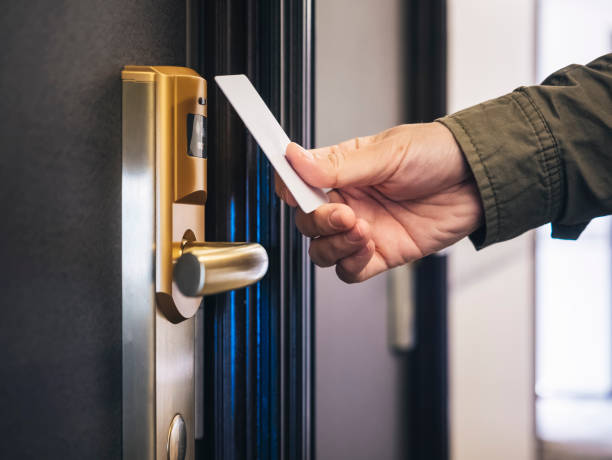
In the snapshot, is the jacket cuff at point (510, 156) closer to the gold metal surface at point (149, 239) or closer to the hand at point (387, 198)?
the hand at point (387, 198)

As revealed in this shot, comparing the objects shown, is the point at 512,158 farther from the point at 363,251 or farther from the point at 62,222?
the point at 62,222

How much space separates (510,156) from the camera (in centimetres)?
47

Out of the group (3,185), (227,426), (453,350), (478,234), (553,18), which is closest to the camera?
(3,185)

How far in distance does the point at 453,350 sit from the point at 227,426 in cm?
85

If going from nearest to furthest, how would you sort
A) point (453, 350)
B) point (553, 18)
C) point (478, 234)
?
point (478, 234) → point (453, 350) → point (553, 18)

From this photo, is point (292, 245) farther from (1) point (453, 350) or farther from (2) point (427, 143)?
(1) point (453, 350)

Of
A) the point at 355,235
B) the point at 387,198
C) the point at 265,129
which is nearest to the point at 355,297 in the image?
the point at 387,198

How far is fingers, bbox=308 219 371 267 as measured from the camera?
442 mm

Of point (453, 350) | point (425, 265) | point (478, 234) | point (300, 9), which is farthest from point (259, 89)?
point (453, 350)

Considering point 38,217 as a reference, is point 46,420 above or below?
below

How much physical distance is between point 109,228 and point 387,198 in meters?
0.35

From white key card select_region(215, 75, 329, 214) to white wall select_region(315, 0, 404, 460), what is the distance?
24 centimetres

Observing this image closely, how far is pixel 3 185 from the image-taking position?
0.26 metres

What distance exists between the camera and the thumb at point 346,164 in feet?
1.26
